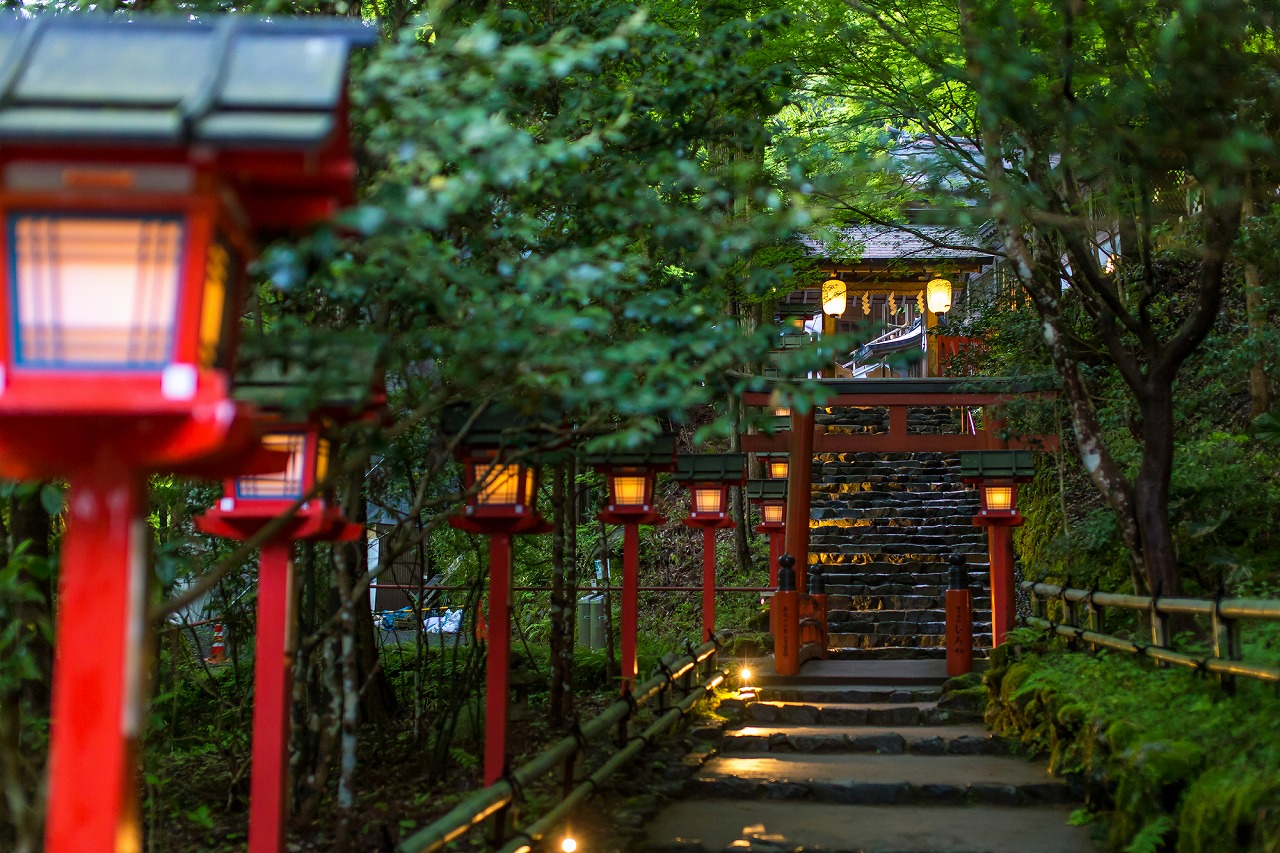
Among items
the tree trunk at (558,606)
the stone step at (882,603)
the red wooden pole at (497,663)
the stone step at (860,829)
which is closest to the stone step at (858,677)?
the stone step at (882,603)

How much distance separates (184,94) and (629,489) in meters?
8.08

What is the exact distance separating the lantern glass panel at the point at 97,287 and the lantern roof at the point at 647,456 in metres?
7.61

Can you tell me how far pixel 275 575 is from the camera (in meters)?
4.84

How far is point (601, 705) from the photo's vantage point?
12.1m

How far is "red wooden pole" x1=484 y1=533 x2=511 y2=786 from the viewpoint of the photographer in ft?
22.5

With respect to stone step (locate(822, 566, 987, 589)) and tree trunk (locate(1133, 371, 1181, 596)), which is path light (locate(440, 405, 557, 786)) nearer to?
tree trunk (locate(1133, 371, 1181, 596))

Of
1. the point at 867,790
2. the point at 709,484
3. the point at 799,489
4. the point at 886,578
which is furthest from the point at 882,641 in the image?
the point at 867,790

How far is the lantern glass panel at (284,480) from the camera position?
4879 millimetres

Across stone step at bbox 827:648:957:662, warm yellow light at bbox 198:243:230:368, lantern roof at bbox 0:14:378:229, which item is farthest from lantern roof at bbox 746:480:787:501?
lantern roof at bbox 0:14:378:229

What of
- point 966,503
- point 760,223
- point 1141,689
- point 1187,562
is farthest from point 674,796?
point 966,503

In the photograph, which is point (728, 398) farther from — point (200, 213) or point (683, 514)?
point (683, 514)

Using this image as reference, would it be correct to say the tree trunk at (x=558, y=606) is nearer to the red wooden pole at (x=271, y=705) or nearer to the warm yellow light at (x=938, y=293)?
the red wooden pole at (x=271, y=705)

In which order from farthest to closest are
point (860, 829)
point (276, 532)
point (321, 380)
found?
point (860, 829) → point (276, 532) → point (321, 380)

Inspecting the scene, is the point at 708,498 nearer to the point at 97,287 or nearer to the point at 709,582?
the point at 709,582
